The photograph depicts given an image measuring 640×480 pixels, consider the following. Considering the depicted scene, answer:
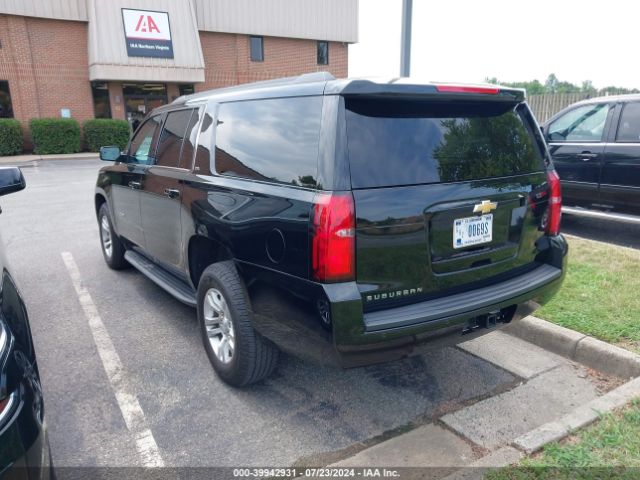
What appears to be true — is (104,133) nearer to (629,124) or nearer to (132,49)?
(132,49)

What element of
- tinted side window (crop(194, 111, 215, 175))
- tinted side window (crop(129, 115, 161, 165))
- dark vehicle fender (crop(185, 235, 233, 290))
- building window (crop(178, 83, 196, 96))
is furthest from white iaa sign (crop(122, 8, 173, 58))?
dark vehicle fender (crop(185, 235, 233, 290))

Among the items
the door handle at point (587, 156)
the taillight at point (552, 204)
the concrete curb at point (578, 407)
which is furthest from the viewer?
the door handle at point (587, 156)

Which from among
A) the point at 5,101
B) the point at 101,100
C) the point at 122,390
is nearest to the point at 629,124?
the point at 122,390

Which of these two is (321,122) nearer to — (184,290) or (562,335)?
(184,290)

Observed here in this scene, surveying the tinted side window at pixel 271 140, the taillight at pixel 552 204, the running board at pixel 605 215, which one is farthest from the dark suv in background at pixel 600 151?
the tinted side window at pixel 271 140

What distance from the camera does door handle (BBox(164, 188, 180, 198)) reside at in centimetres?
379

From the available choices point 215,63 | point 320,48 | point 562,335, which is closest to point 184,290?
point 562,335

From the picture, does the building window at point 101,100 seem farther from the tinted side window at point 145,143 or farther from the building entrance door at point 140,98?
the tinted side window at point 145,143

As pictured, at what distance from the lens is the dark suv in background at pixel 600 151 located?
623cm

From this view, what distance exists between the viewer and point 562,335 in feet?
12.1

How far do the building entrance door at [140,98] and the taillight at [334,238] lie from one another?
23.9 metres

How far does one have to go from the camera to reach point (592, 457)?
97.9 inches

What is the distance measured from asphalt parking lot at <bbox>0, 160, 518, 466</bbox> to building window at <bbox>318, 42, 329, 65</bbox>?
27594 mm

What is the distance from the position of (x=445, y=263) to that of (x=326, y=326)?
0.76 meters
